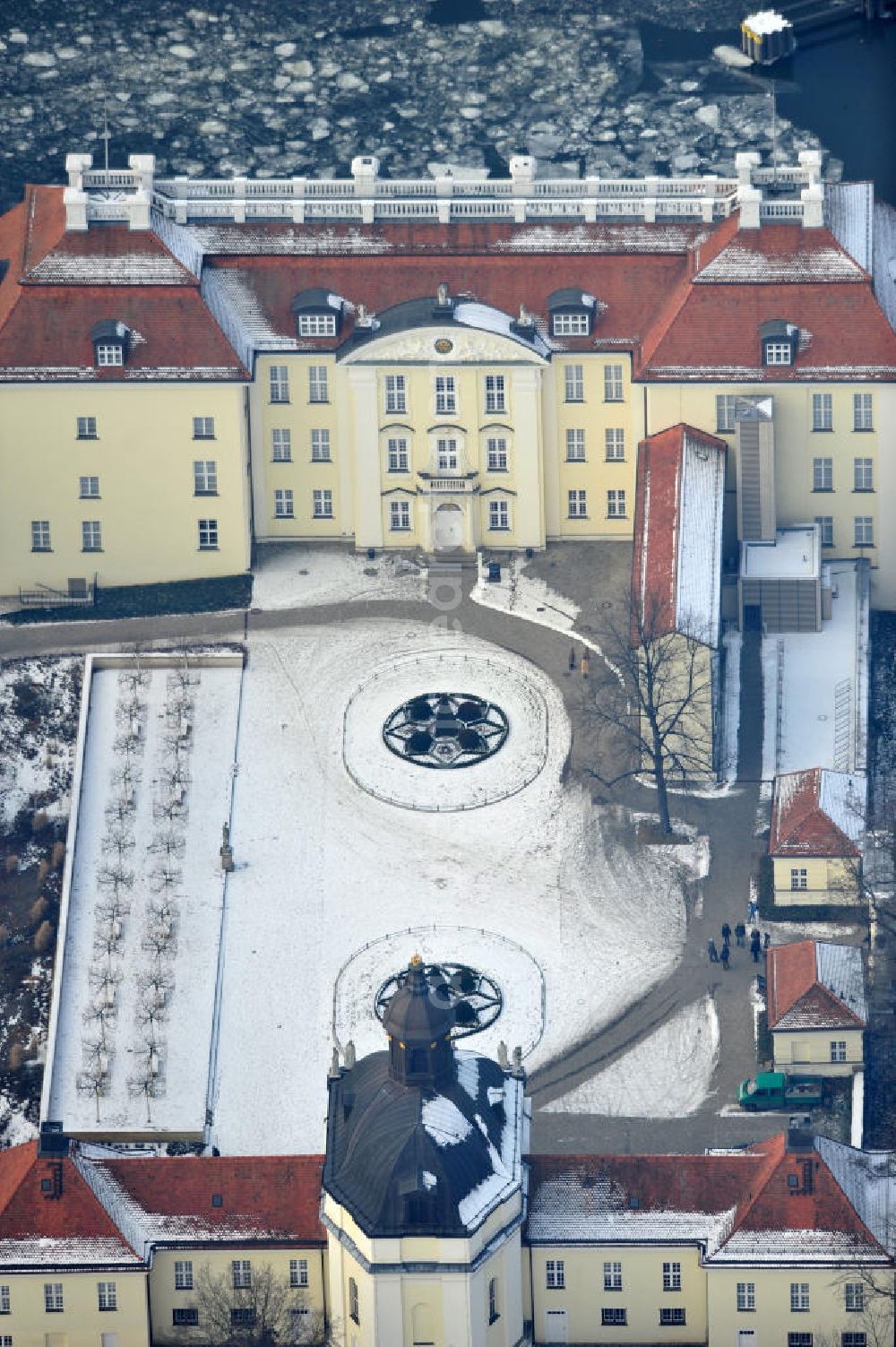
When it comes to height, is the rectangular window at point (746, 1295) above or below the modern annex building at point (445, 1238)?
below

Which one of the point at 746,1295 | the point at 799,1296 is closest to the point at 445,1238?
the point at 746,1295

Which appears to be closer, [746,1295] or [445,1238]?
[445,1238]

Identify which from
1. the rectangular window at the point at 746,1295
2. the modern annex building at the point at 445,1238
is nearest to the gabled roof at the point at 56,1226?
the modern annex building at the point at 445,1238

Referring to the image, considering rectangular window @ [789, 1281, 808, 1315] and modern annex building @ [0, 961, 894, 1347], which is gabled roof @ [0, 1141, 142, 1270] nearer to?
modern annex building @ [0, 961, 894, 1347]

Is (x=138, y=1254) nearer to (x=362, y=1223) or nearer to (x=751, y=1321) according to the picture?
(x=362, y=1223)

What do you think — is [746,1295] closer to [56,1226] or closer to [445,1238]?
[445,1238]

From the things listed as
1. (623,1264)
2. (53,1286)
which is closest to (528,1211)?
(623,1264)

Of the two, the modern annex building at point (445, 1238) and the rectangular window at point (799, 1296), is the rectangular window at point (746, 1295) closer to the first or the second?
the modern annex building at point (445, 1238)
